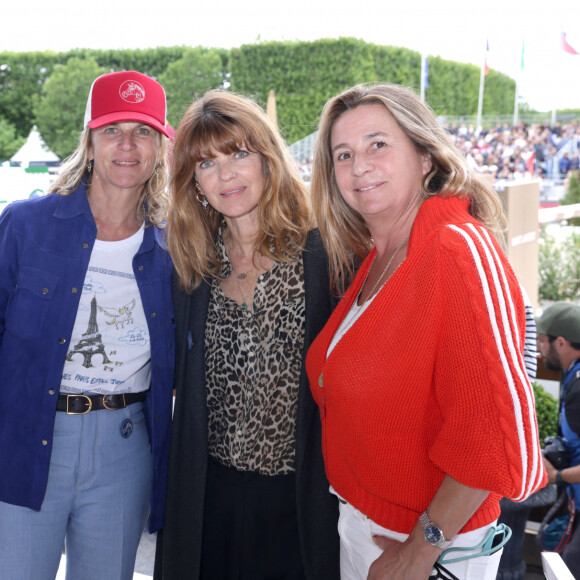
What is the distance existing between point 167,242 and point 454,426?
1.33 m

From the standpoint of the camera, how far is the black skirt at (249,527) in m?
2.01

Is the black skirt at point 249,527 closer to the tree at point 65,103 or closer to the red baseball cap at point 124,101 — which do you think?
the red baseball cap at point 124,101

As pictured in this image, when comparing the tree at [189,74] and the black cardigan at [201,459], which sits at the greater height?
the tree at [189,74]

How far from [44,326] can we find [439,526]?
1362 millimetres

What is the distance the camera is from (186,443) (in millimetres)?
2080

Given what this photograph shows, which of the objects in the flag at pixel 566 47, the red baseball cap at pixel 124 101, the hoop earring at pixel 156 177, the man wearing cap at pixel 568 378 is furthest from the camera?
the flag at pixel 566 47

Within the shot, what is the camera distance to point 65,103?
22391mm

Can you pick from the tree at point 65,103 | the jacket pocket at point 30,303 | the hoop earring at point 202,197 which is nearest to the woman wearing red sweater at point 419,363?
the hoop earring at point 202,197

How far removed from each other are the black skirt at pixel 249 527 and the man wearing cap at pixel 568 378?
1669mm

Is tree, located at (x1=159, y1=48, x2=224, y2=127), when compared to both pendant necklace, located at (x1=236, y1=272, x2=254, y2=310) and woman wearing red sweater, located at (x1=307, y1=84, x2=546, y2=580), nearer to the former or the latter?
pendant necklace, located at (x1=236, y1=272, x2=254, y2=310)

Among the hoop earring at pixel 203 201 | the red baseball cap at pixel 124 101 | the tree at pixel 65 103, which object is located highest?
the tree at pixel 65 103

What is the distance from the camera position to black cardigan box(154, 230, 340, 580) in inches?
78.8

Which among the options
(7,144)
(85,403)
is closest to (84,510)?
(85,403)

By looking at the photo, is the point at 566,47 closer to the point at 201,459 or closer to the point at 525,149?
the point at 525,149
